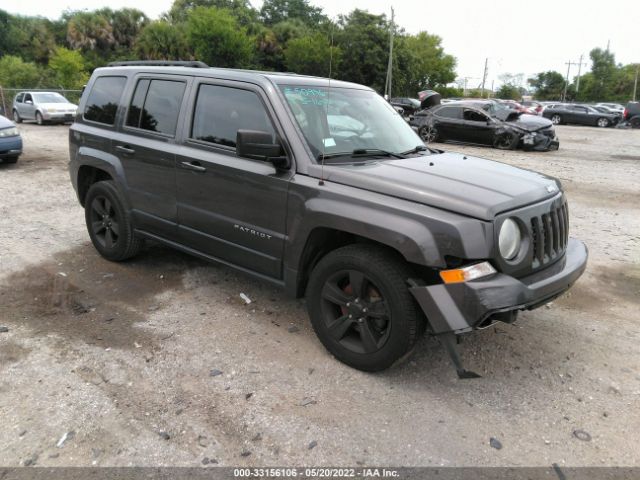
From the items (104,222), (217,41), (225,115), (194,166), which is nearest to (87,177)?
(104,222)

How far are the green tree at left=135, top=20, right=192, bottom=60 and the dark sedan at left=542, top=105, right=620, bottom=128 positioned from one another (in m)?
26.7

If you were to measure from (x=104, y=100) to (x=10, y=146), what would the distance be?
6966 millimetres

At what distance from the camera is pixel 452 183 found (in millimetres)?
3160

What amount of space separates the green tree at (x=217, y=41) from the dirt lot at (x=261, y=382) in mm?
34609

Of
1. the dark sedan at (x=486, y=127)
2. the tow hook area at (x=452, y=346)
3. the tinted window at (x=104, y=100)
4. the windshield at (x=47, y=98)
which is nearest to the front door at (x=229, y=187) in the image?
the tinted window at (x=104, y=100)

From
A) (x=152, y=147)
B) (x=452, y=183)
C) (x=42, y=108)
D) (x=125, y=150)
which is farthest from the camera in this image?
(x=42, y=108)

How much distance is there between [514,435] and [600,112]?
33.5m

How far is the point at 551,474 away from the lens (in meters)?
2.54

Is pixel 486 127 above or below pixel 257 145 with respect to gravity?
above

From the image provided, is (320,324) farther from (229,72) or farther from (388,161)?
(229,72)

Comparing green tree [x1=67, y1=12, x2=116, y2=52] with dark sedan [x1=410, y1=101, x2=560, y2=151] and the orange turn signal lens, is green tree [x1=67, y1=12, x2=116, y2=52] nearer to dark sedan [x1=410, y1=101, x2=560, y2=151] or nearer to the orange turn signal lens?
dark sedan [x1=410, y1=101, x2=560, y2=151]

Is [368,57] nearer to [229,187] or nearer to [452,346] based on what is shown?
[229,187]

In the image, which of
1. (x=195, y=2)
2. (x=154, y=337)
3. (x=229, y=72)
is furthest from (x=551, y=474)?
(x=195, y=2)

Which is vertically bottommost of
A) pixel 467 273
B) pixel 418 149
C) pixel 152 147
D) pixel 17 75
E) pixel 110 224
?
pixel 110 224
